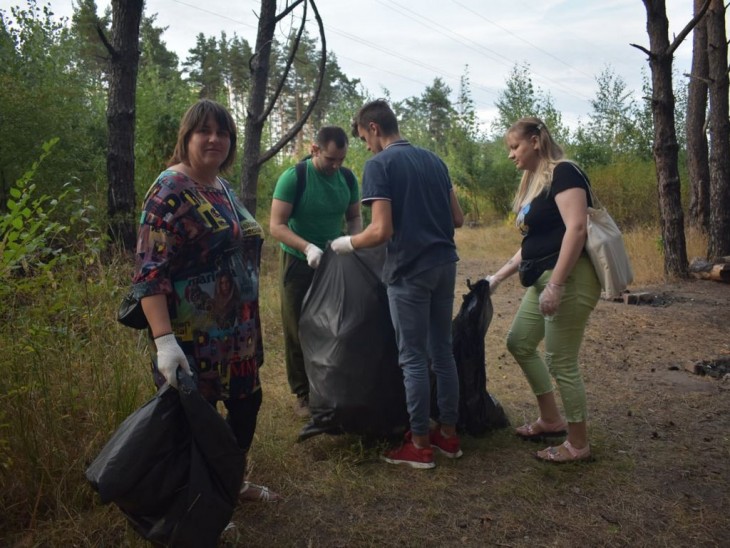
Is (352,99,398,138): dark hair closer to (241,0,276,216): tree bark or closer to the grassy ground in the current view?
the grassy ground

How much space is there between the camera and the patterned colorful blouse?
196cm

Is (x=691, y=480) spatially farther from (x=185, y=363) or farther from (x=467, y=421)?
(x=185, y=363)

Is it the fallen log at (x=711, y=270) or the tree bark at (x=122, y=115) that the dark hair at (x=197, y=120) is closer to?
the tree bark at (x=122, y=115)

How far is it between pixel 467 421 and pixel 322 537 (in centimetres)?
121

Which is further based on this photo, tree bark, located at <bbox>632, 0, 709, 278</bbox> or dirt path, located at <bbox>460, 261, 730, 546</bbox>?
tree bark, located at <bbox>632, 0, 709, 278</bbox>


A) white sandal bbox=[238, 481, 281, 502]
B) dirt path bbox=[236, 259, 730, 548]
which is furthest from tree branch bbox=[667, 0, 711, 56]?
white sandal bbox=[238, 481, 281, 502]

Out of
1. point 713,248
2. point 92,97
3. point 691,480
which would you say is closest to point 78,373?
point 691,480

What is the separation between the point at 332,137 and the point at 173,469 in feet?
6.63

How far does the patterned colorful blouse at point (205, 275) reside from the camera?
1956mm

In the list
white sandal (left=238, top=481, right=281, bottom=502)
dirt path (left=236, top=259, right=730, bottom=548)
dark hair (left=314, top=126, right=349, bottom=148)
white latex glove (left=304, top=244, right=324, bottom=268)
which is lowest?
dirt path (left=236, top=259, right=730, bottom=548)

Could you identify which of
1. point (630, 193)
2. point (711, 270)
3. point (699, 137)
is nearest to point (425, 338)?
point (711, 270)

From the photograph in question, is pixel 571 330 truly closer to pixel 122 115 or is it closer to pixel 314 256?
pixel 314 256

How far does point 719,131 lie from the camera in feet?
28.5

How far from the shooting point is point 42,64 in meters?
7.79
